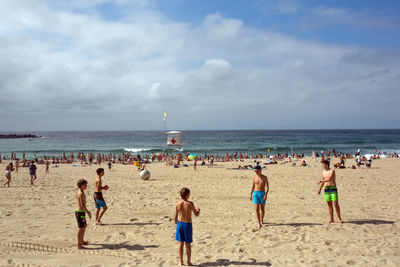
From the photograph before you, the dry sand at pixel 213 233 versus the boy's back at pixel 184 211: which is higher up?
the boy's back at pixel 184 211

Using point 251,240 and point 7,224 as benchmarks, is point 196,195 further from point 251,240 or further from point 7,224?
point 7,224

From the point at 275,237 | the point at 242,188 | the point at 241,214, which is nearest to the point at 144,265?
the point at 275,237

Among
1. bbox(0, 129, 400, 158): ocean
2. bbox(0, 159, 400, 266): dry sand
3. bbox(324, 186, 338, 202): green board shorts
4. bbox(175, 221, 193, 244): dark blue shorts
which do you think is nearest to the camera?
bbox(175, 221, 193, 244): dark blue shorts

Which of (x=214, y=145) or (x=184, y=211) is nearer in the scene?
(x=184, y=211)

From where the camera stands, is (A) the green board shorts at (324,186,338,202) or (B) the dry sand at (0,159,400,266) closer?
(B) the dry sand at (0,159,400,266)

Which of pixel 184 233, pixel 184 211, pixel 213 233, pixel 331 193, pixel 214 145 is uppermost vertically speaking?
pixel 184 211

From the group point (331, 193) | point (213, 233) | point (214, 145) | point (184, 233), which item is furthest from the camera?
point (214, 145)

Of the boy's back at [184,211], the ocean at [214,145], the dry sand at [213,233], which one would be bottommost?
the ocean at [214,145]

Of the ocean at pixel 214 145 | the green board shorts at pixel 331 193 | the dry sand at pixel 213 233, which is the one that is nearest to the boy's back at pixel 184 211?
the dry sand at pixel 213 233

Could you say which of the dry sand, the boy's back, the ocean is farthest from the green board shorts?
the ocean

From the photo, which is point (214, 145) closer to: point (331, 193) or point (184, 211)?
point (331, 193)

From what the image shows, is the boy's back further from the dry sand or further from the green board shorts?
the green board shorts

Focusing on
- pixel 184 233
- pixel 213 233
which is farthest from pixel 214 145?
pixel 184 233

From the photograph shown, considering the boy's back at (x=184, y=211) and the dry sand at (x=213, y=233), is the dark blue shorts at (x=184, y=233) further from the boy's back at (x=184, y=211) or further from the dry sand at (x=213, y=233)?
the dry sand at (x=213, y=233)
